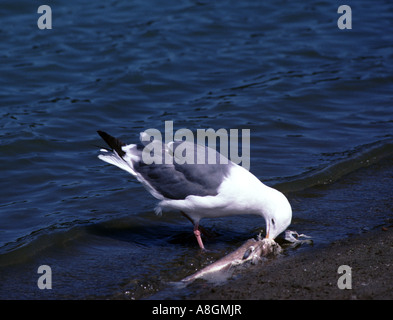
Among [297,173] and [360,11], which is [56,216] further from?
[360,11]

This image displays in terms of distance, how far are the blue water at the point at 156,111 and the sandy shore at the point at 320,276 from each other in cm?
59

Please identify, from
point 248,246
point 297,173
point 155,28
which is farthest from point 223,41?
point 248,246

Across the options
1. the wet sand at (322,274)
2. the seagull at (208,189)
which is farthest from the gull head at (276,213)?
the wet sand at (322,274)

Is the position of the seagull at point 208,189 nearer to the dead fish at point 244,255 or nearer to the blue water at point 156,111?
the dead fish at point 244,255

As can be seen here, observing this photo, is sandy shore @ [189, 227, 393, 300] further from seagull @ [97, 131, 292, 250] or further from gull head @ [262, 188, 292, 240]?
seagull @ [97, 131, 292, 250]

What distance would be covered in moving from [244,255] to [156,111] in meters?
4.89

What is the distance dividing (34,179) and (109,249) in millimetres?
2128

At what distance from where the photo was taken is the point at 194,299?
16.9ft

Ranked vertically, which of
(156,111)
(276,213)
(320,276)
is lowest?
(320,276)

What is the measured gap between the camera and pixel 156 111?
1035cm

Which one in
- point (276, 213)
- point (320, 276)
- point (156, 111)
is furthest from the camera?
point (156, 111)

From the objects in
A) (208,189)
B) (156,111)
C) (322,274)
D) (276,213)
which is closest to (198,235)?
(208,189)

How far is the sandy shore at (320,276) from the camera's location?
16.5ft

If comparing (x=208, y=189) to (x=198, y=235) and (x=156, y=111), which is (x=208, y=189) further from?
(x=156, y=111)
